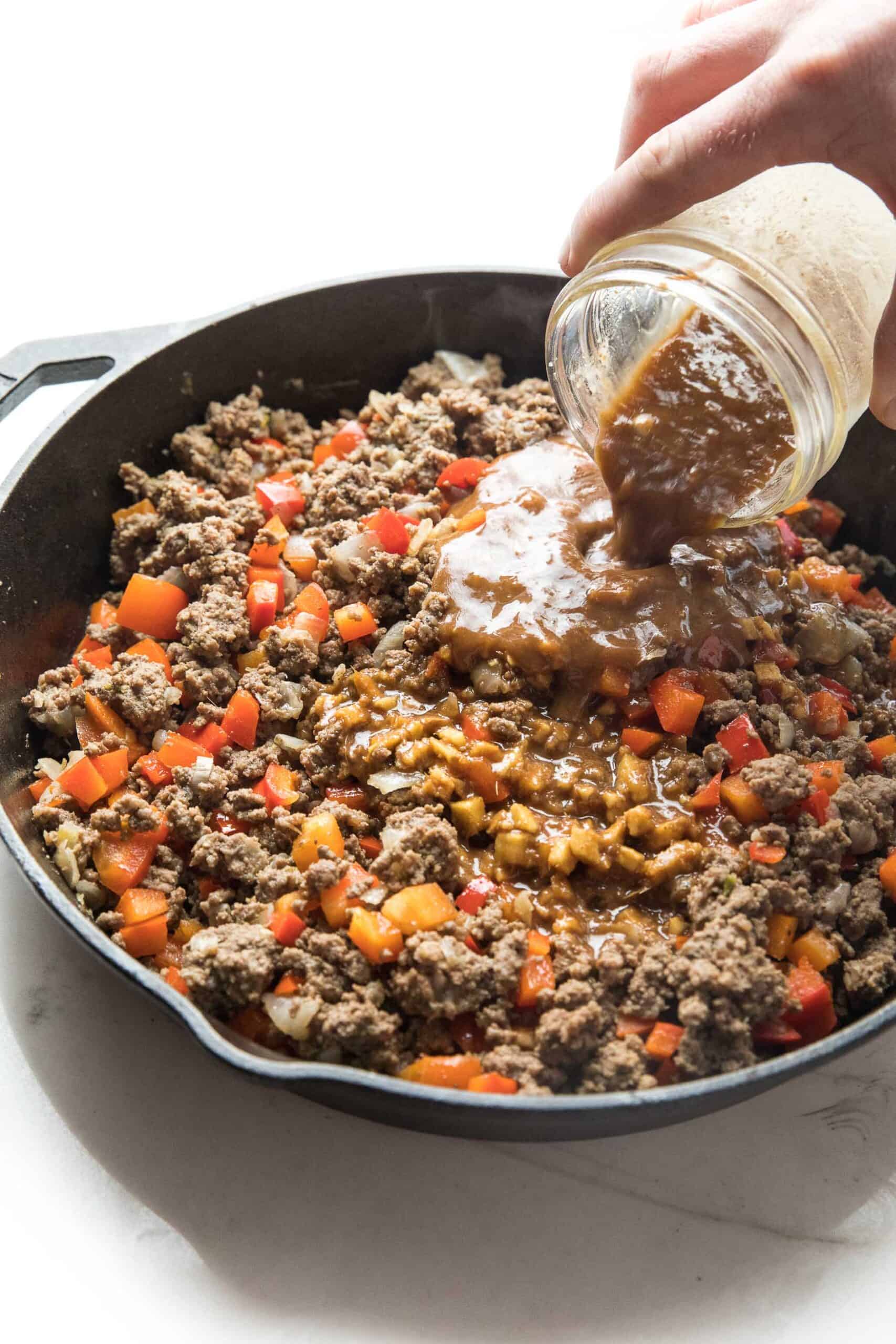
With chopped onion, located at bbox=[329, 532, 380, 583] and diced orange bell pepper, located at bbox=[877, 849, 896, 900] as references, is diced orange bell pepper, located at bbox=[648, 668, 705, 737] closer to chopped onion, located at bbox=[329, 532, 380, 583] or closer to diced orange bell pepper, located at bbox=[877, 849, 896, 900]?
diced orange bell pepper, located at bbox=[877, 849, 896, 900]

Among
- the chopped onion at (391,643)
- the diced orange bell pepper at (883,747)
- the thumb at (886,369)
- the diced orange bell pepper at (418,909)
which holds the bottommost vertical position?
the diced orange bell pepper at (883,747)

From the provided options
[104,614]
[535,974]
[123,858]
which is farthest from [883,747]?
[104,614]

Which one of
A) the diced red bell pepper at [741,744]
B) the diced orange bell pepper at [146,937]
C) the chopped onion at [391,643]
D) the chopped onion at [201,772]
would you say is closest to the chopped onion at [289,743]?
the chopped onion at [201,772]

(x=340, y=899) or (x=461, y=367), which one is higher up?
(x=461, y=367)

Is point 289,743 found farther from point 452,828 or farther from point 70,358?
point 70,358

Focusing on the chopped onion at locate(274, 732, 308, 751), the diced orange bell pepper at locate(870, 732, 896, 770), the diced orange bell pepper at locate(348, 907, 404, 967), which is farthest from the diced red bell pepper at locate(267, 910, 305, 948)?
the diced orange bell pepper at locate(870, 732, 896, 770)

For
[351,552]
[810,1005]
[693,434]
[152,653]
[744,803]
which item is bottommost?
[810,1005]

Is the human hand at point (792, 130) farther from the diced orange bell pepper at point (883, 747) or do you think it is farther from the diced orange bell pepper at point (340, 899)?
the diced orange bell pepper at point (340, 899)
